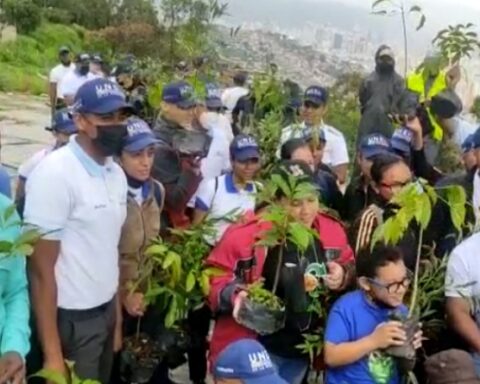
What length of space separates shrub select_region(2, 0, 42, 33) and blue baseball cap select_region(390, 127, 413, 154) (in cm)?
3103

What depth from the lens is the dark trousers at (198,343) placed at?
5.35 meters

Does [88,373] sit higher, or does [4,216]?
[4,216]

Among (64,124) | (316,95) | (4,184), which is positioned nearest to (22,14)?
(316,95)

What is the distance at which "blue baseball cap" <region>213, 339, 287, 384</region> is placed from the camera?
3.10m

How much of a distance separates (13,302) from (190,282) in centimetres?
116

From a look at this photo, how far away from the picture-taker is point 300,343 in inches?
170

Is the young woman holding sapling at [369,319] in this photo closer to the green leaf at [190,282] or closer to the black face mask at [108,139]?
the green leaf at [190,282]

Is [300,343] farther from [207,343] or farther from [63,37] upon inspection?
[63,37]

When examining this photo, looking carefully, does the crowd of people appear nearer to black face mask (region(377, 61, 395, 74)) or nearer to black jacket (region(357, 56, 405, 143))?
black jacket (region(357, 56, 405, 143))

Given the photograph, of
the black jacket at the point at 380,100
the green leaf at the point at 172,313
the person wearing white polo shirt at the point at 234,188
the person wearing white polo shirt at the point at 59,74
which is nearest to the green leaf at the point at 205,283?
the green leaf at the point at 172,313

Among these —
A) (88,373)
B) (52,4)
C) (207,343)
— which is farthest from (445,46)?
(52,4)

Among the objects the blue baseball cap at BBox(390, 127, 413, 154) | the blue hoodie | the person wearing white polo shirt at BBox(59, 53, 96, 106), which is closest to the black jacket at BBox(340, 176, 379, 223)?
the blue baseball cap at BBox(390, 127, 413, 154)

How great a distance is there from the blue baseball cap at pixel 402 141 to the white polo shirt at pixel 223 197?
975 millimetres

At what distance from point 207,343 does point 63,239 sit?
201 cm
